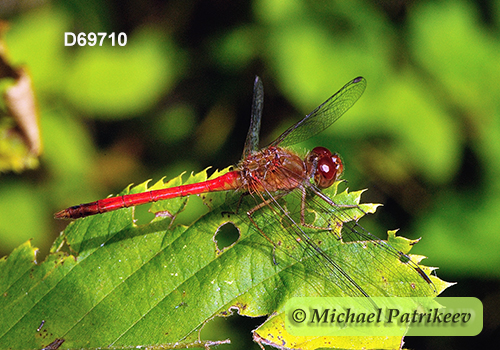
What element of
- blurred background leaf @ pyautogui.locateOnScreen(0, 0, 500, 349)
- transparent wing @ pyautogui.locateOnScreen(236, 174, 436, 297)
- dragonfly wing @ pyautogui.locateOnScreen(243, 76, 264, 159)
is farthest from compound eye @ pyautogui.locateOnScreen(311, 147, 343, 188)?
blurred background leaf @ pyautogui.locateOnScreen(0, 0, 500, 349)

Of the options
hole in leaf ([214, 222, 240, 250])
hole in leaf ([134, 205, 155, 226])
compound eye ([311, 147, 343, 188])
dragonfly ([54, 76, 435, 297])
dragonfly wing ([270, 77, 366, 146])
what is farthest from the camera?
dragonfly wing ([270, 77, 366, 146])

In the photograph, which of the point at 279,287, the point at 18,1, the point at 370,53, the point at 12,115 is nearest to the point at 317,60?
the point at 370,53

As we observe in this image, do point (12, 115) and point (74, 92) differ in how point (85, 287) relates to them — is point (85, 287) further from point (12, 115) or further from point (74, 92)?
point (74, 92)

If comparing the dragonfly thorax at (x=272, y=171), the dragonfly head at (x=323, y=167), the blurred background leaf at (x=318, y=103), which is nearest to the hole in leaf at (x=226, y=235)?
the dragonfly thorax at (x=272, y=171)

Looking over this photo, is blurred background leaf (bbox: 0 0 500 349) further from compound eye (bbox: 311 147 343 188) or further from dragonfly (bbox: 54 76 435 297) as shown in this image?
compound eye (bbox: 311 147 343 188)

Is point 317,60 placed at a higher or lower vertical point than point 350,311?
higher

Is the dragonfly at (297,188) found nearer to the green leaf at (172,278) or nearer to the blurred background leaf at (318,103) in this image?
the green leaf at (172,278)

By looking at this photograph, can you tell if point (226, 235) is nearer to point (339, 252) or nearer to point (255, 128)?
point (339, 252)
